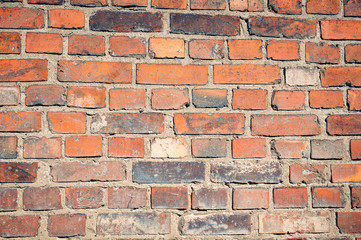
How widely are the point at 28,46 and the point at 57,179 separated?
20.4 inches

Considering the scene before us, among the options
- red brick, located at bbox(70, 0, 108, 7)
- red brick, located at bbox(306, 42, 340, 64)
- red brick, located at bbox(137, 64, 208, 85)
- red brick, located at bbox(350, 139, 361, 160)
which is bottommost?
red brick, located at bbox(350, 139, 361, 160)

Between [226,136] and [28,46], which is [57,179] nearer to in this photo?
[28,46]

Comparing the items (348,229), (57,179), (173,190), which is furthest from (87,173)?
(348,229)

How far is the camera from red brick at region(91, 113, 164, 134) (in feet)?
3.51

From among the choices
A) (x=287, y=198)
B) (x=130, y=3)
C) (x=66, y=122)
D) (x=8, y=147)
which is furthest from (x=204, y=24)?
(x=8, y=147)

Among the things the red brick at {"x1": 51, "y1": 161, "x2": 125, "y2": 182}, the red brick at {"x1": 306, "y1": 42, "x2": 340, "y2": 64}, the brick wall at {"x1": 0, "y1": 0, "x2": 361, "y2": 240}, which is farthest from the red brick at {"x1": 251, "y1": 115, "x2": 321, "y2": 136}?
the red brick at {"x1": 51, "y1": 161, "x2": 125, "y2": 182}

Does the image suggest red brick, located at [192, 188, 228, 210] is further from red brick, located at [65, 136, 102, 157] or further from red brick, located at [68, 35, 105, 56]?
red brick, located at [68, 35, 105, 56]

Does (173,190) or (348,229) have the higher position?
(173,190)

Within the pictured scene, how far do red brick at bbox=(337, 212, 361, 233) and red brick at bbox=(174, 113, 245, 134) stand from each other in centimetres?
53

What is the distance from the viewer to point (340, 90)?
1.14 metres

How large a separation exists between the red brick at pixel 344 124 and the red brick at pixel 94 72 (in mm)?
820

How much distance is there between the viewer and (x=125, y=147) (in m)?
1.07

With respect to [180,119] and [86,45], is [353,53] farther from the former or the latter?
[86,45]

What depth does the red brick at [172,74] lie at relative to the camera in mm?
1089
